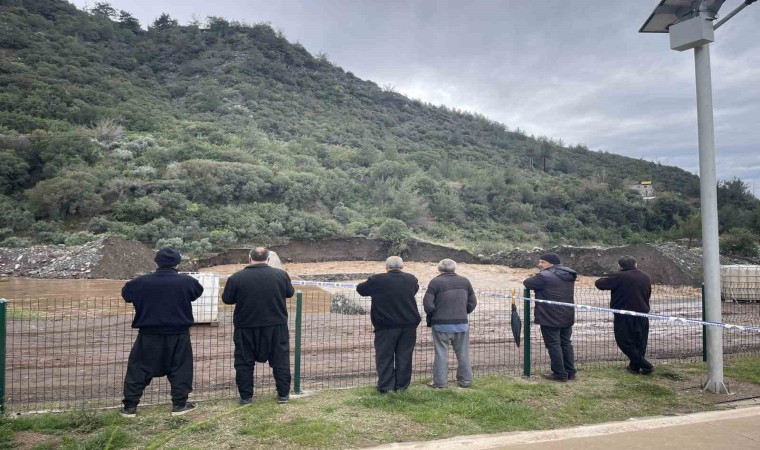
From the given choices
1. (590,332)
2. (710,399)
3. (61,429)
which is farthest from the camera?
(590,332)

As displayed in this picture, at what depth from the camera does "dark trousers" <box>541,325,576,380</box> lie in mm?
7238

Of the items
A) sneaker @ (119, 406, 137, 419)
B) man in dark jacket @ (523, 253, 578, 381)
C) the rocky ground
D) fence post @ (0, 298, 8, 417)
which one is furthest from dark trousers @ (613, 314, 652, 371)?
the rocky ground

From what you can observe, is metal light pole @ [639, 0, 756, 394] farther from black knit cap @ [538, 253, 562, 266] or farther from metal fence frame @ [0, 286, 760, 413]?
metal fence frame @ [0, 286, 760, 413]

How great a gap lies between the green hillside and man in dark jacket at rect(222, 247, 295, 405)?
26.5 metres

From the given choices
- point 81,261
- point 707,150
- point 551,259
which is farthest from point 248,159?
point 707,150

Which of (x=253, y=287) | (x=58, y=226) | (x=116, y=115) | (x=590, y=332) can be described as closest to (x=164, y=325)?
(x=253, y=287)

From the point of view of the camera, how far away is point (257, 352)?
19.9 ft

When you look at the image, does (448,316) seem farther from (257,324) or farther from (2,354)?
(2,354)

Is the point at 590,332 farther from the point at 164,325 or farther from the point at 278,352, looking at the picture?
the point at 164,325

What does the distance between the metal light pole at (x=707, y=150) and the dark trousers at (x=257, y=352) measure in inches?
207

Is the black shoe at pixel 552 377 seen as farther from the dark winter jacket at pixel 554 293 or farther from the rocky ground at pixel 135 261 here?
the rocky ground at pixel 135 261

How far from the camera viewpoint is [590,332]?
42.8 ft

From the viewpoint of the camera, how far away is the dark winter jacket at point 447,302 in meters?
6.75

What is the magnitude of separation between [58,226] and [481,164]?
5575cm
